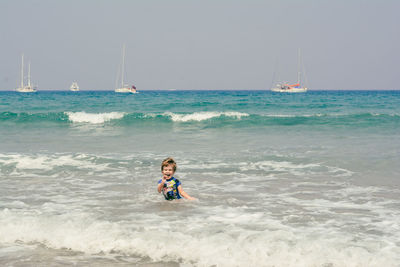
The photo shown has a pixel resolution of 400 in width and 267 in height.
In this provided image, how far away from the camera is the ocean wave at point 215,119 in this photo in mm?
24125

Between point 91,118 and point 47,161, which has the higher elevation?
point 91,118

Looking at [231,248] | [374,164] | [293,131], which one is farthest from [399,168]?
[293,131]

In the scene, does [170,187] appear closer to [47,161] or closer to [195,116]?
[47,161]

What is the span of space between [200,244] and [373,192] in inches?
165

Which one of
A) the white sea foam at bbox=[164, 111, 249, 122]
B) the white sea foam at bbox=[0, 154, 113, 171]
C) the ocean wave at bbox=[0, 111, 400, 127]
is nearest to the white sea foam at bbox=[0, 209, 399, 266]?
the white sea foam at bbox=[0, 154, 113, 171]

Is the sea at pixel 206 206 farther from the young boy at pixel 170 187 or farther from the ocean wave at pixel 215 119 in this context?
the ocean wave at pixel 215 119

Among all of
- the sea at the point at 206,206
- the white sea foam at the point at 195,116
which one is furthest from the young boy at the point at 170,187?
the white sea foam at the point at 195,116

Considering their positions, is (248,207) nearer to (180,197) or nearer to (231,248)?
(180,197)

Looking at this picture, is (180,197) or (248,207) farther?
(180,197)

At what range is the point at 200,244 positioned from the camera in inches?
204

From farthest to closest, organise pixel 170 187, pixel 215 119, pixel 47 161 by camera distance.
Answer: pixel 215 119 → pixel 47 161 → pixel 170 187

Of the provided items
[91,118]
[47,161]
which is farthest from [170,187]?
[91,118]

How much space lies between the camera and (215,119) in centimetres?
2773

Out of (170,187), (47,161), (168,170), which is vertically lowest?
(47,161)
